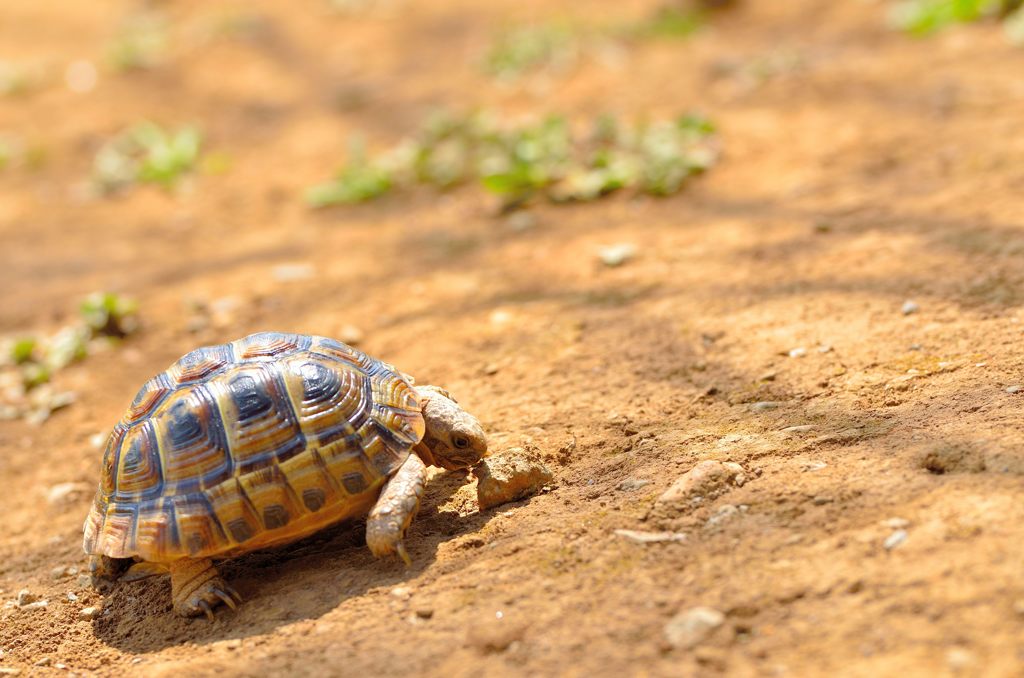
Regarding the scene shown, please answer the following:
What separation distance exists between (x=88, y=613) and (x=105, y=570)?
0.16 meters

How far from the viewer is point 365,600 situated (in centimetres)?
290

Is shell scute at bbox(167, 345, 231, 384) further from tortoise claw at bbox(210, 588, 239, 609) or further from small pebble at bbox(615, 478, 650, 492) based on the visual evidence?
small pebble at bbox(615, 478, 650, 492)

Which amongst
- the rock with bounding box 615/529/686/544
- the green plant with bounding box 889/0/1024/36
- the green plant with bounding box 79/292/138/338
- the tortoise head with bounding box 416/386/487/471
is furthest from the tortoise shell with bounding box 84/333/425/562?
the green plant with bounding box 889/0/1024/36

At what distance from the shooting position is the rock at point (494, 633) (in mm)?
2535

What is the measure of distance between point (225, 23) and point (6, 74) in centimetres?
248

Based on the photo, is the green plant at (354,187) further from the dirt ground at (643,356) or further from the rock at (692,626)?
the rock at (692,626)

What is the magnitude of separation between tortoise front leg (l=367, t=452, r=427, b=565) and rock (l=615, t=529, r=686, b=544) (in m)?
0.64

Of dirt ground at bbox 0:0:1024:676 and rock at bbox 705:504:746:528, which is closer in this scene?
dirt ground at bbox 0:0:1024:676

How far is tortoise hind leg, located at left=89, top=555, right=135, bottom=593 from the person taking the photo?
3.39 meters

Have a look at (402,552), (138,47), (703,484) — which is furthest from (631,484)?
(138,47)

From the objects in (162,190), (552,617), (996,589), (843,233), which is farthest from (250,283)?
(996,589)

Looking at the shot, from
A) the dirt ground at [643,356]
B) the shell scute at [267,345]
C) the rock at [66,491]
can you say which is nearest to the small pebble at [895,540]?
the dirt ground at [643,356]

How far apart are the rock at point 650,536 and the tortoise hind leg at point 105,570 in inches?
69.3

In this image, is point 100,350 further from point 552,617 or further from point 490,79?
point 490,79
